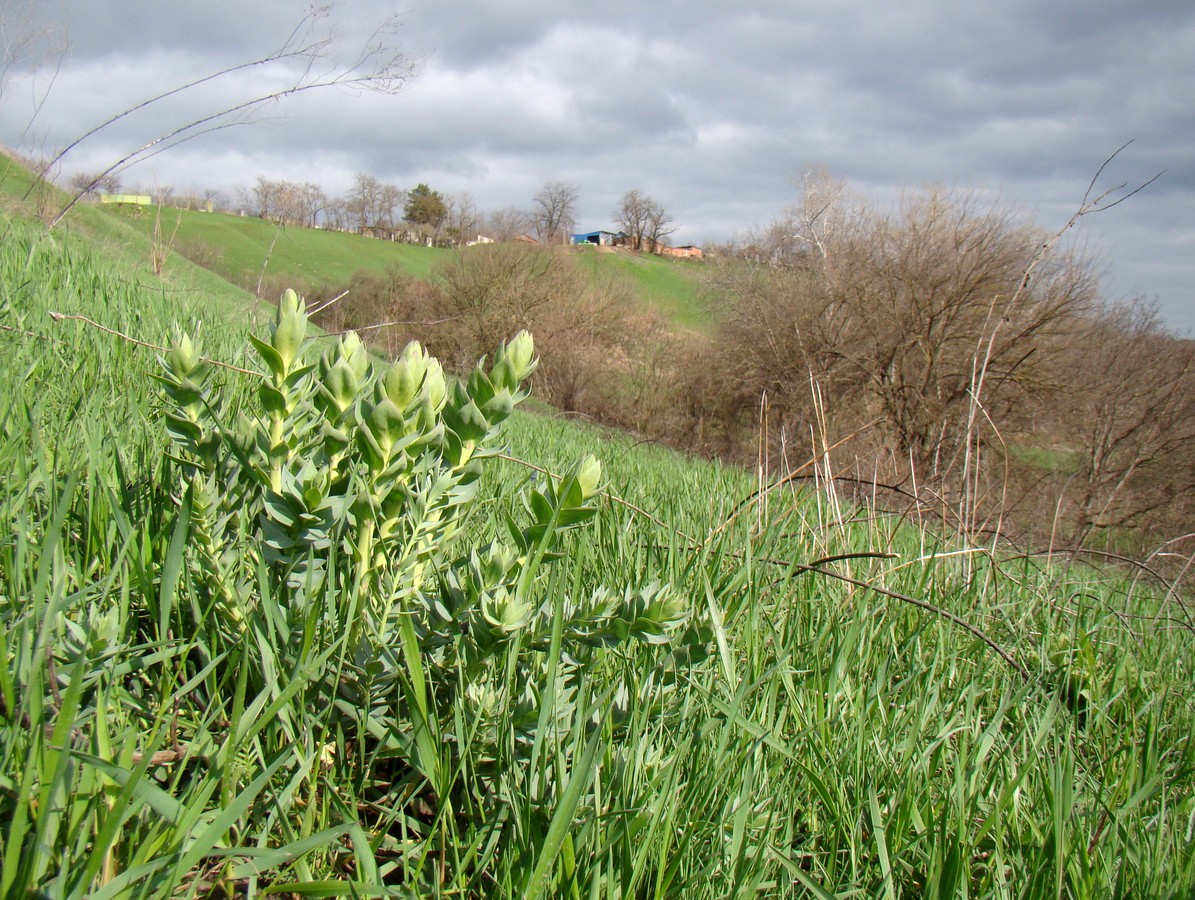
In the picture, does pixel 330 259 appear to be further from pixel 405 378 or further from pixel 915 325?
pixel 405 378

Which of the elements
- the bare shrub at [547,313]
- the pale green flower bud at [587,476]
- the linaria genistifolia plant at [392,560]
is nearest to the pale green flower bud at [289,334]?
the linaria genistifolia plant at [392,560]

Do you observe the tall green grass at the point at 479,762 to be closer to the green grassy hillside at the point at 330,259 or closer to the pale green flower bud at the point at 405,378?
the pale green flower bud at the point at 405,378

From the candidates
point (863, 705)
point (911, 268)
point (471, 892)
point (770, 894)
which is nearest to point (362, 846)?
point (471, 892)

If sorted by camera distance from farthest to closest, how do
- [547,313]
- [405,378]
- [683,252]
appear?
1. [683,252]
2. [547,313]
3. [405,378]

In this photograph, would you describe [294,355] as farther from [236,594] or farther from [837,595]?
[837,595]

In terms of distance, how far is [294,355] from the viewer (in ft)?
3.52

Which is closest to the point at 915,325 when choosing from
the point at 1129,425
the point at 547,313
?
the point at 1129,425

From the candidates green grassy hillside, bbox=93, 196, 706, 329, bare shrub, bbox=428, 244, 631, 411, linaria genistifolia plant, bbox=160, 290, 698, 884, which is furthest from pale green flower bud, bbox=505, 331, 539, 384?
green grassy hillside, bbox=93, 196, 706, 329

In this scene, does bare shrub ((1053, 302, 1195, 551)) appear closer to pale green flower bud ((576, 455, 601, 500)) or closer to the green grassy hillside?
the green grassy hillside

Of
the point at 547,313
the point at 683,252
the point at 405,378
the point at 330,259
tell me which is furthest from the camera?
the point at 683,252

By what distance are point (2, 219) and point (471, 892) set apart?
30.7 ft

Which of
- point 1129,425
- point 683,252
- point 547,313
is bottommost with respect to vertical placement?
point 1129,425

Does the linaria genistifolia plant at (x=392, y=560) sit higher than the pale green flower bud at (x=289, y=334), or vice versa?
the pale green flower bud at (x=289, y=334)

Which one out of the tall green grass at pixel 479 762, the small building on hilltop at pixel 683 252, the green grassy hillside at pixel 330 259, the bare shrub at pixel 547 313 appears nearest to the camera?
the tall green grass at pixel 479 762
